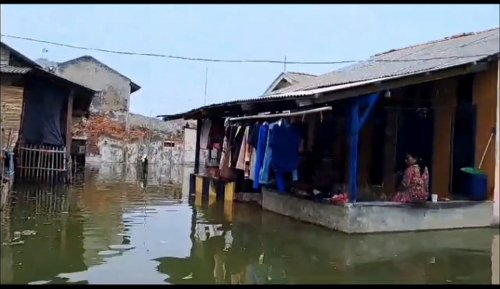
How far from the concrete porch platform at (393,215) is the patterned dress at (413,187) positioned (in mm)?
148

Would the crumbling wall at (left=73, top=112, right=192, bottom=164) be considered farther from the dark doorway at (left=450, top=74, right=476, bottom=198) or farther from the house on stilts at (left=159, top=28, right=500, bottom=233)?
the dark doorway at (left=450, top=74, right=476, bottom=198)

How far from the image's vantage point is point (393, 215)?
374 inches

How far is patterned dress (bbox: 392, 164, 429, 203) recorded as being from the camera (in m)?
9.73

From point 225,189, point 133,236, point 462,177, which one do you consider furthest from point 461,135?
point 133,236

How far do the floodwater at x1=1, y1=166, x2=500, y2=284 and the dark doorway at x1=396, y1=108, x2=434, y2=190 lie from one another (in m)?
2.26

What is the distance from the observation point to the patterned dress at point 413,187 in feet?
31.9

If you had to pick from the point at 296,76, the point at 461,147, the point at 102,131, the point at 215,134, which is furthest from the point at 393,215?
the point at 102,131

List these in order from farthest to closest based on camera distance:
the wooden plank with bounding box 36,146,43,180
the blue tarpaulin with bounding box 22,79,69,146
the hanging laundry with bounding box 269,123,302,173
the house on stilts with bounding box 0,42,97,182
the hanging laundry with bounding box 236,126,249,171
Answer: the wooden plank with bounding box 36,146,43,180 → the blue tarpaulin with bounding box 22,79,69,146 → the house on stilts with bounding box 0,42,97,182 → the hanging laundry with bounding box 236,126,249,171 → the hanging laundry with bounding box 269,123,302,173

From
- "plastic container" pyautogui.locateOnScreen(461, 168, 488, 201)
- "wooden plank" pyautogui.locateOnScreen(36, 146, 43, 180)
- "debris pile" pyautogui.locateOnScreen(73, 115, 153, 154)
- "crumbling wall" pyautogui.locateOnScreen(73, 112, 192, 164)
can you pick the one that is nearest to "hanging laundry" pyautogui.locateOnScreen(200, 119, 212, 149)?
"wooden plank" pyautogui.locateOnScreen(36, 146, 43, 180)

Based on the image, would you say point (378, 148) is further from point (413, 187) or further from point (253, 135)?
point (253, 135)

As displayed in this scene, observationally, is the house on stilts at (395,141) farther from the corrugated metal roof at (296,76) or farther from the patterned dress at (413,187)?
the corrugated metal roof at (296,76)

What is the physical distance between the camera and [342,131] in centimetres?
1189

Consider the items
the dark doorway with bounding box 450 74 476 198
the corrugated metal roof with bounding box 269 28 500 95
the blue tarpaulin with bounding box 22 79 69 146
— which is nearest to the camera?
the corrugated metal roof with bounding box 269 28 500 95

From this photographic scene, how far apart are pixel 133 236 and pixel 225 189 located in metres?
5.18
